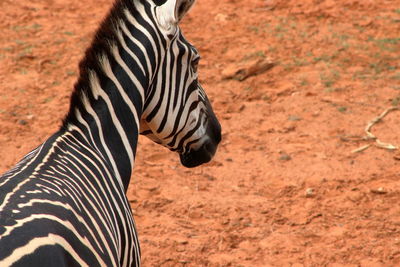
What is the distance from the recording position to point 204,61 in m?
7.96

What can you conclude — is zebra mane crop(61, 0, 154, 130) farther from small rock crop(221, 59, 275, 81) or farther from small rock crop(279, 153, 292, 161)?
small rock crop(221, 59, 275, 81)

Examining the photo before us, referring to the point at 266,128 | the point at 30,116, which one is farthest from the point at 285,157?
the point at 30,116

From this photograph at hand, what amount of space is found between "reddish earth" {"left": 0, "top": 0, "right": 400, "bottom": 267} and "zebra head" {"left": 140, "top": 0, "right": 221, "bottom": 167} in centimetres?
146

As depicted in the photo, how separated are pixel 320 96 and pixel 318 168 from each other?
4.46 ft

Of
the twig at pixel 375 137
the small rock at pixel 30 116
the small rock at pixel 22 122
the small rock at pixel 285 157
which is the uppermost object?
the small rock at pixel 22 122

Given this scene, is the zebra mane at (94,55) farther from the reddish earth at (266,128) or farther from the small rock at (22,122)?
the small rock at (22,122)

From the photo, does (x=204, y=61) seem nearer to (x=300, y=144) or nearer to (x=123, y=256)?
(x=300, y=144)

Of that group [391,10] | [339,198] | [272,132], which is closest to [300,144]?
[272,132]

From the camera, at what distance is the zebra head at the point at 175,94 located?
3.44m

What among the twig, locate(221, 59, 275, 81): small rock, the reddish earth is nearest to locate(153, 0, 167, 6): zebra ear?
the reddish earth

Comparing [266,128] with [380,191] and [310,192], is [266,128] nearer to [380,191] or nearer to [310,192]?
[310,192]

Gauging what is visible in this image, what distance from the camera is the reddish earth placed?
205 inches

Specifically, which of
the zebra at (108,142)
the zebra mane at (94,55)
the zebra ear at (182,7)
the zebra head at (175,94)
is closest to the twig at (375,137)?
the zebra at (108,142)

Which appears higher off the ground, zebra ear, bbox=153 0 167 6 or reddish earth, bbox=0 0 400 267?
zebra ear, bbox=153 0 167 6
